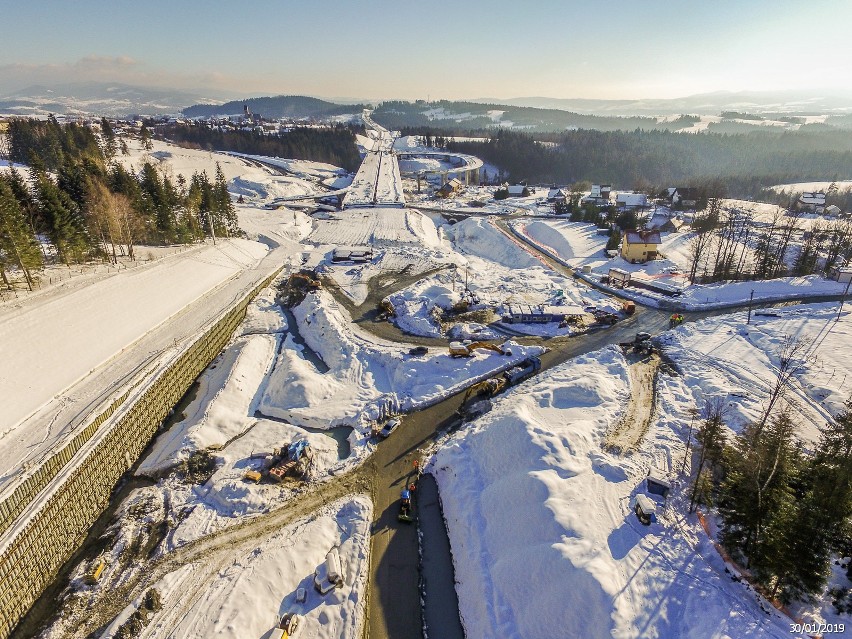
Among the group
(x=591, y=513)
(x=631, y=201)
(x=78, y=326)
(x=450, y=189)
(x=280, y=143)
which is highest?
(x=280, y=143)

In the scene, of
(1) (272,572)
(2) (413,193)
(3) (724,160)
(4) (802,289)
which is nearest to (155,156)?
(2) (413,193)

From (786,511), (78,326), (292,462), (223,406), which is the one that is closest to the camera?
(786,511)

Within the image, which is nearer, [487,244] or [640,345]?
[640,345]

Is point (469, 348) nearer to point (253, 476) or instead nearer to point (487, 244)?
point (253, 476)

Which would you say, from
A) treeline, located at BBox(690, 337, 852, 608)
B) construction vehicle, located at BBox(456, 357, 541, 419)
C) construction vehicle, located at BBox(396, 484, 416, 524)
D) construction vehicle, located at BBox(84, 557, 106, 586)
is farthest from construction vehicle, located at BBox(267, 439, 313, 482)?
treeline, located at BBox(690, 337, 852, 608)

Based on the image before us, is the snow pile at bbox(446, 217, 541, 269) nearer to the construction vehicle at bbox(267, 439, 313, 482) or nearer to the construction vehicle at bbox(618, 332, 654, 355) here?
the construction vehicle at bbox(618, 332, 654, 355)

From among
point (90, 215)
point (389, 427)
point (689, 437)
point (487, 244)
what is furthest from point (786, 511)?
point (487, 244)
